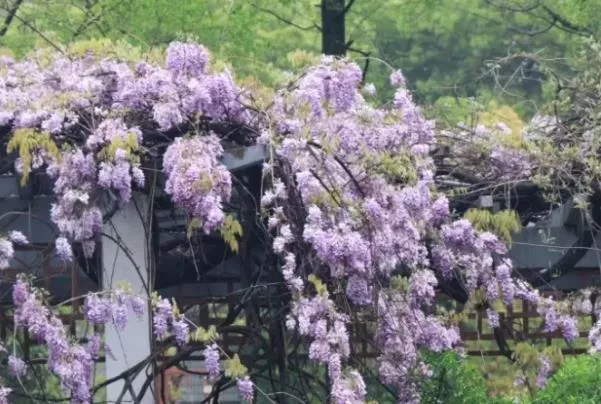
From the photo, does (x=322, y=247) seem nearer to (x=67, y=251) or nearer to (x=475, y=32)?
(x=67, y=251)

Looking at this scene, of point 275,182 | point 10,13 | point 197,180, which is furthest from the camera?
point 10,13

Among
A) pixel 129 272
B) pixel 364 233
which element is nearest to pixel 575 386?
pixel 364 233

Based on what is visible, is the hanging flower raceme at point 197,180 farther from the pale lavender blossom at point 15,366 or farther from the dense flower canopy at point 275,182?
the pale lavender blossom at point 15,366

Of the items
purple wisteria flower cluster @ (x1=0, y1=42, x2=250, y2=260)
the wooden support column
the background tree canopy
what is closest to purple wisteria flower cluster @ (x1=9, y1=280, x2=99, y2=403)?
purple wisteria flower cluster @ (x1=0, y1=42, x2=250, y2=260)

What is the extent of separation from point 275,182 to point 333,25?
306 inches

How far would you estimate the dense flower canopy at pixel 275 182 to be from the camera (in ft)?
21.8

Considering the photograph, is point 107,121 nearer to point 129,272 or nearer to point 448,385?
point 129,272

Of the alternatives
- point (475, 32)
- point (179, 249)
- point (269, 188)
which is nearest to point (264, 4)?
point (179, 249)

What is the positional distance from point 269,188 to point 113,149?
834 mm

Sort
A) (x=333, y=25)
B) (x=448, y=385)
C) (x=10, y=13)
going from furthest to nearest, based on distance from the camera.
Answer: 1. (x=333, y=25)
2. (x=10, y=13)
3. (x=448, y=385)

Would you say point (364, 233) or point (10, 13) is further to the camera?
point (10, 13)

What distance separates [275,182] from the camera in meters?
6.81

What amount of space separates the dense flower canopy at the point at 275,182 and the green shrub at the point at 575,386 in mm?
780

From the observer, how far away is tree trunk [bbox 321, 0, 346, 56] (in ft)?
46.8
